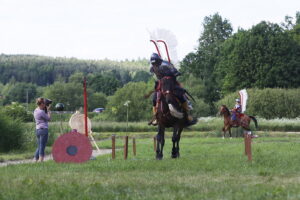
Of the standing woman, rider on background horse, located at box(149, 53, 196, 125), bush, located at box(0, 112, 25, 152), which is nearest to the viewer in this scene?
rider on background horse, located at box(149, 53, 196, 125)

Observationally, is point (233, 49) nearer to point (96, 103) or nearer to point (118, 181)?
point (96, 103)

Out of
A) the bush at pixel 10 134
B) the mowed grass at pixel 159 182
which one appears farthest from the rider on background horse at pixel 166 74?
the bush at pixel 10 134

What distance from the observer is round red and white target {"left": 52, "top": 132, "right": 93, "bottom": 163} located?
15.3 meters

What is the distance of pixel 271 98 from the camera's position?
63.7m

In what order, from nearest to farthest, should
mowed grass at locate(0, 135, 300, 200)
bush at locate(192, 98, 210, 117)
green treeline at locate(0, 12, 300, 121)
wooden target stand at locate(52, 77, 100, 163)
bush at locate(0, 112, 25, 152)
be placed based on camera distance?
mowed grass at locate(0, 135, 300, 200) → wooden target stand at locate(52, 77, 100, 163) → bush at locate(0, 112, 25, 152) → green treeline at locate(0, 12, 300, 121) → bush at locate(192, 98, 210, 117)

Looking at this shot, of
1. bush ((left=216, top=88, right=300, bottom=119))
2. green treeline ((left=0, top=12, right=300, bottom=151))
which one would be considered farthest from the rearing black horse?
bush ((left=216, top=88, right=300, bottom=119))

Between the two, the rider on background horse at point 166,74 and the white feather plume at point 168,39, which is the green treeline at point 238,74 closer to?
the white feather plume at point 168,39

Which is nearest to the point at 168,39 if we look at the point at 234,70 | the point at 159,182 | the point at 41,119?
the point at 41,119

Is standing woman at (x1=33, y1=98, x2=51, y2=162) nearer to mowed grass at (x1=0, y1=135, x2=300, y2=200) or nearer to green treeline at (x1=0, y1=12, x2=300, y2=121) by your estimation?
mowed grass at (x1=0, y1=135, x2=300, y2=200)

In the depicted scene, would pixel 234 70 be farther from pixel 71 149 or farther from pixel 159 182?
pixel 159 182

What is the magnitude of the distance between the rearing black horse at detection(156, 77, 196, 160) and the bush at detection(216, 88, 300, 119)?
159 ft

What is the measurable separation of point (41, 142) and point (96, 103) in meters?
113

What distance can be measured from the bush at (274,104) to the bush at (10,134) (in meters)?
41.5

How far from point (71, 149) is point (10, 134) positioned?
35.6ft
